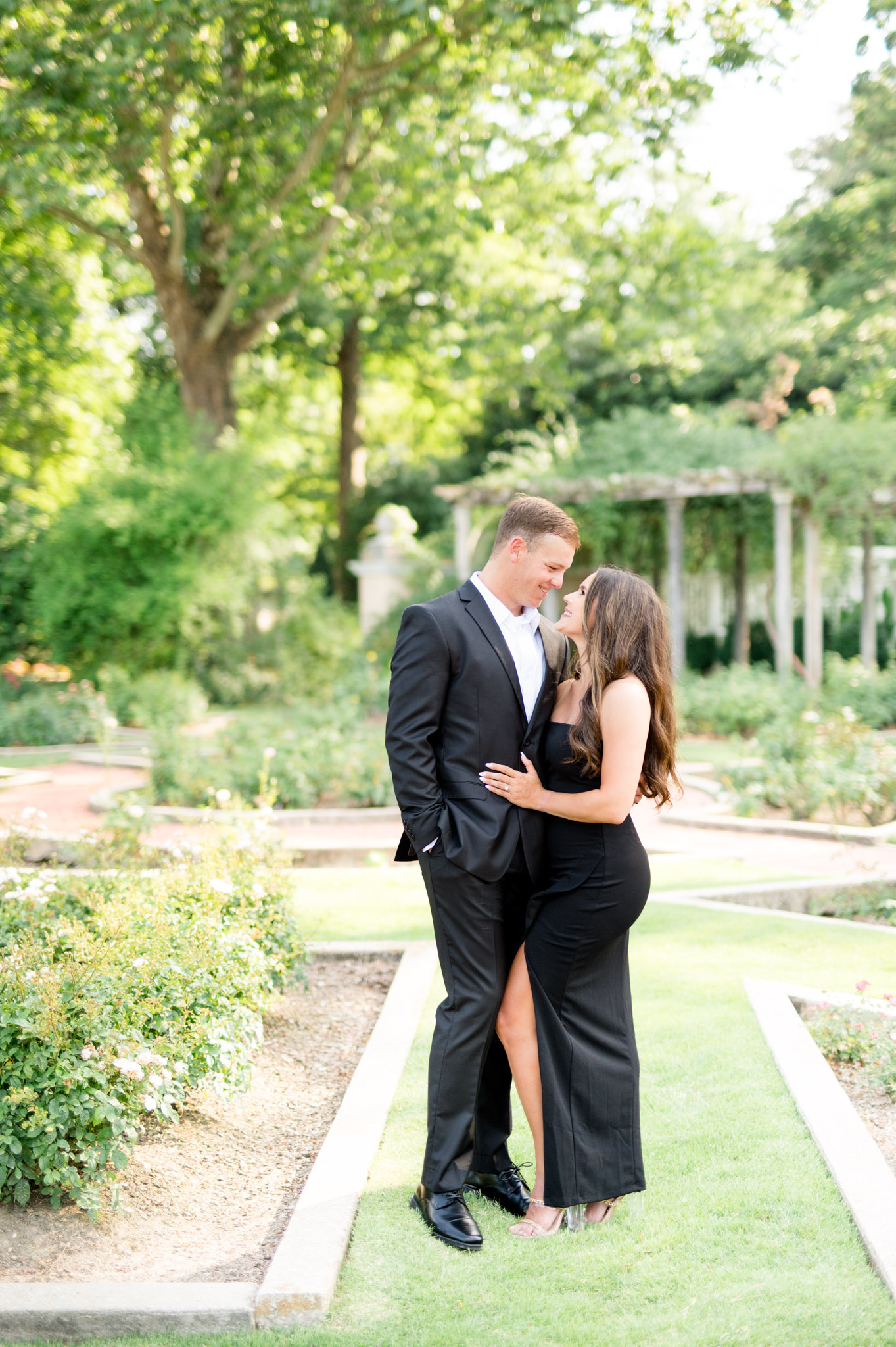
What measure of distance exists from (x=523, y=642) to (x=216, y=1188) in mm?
1812

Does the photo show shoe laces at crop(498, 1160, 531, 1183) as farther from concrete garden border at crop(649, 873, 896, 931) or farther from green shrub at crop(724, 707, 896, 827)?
green shrub at crop(724, 707, 896, 827)

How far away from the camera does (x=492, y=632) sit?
3.12m

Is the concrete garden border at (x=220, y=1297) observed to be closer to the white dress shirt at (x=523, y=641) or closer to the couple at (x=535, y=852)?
the couple at (x=535, y=852)

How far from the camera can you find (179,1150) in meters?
3.52

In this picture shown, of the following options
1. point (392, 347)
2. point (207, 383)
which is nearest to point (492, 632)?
point (207, 383)

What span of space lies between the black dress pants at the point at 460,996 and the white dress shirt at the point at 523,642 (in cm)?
45

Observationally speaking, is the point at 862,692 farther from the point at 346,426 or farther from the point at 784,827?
the point at 346,426

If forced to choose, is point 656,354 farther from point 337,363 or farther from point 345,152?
point 345,152

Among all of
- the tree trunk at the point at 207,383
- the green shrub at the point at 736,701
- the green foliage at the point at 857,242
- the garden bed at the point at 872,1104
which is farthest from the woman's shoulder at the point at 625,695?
the green foliage at the point at 857,242

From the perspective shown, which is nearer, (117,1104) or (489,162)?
(117,1104)

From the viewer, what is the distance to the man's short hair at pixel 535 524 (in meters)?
3.09

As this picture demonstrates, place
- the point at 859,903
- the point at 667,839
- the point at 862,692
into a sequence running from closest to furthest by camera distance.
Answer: the point at 859,903 < the point at 667,839 < the point at 862,692

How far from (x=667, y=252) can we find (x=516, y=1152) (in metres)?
15.3

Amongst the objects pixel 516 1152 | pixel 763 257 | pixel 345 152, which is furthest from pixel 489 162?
pixel 516 1152
